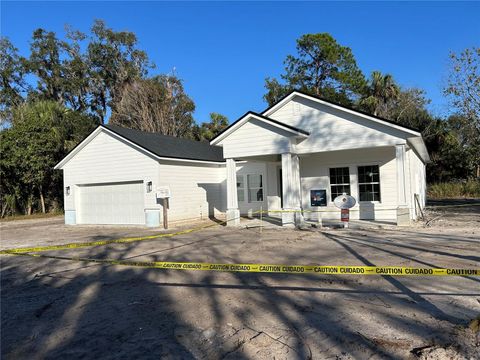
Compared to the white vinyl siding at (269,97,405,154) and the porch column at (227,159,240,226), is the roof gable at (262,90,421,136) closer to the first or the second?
the white vinyl siding at (269,97,405,154)

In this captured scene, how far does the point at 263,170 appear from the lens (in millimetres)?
19391

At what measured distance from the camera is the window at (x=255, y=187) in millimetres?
Answer: 19609

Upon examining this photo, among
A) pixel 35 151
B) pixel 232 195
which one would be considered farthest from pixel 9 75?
pixel 232 195

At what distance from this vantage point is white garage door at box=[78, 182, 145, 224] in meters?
18.5

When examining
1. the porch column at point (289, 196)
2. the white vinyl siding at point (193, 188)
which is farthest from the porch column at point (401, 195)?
the white vinyl siding at point (193, 188)

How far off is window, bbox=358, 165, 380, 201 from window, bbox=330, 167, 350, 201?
558mm

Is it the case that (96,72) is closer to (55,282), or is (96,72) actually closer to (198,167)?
(198,167)

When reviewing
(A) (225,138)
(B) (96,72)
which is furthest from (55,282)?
(B) (96,72)

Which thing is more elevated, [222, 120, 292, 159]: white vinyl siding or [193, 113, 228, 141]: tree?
[193, 113, 228, 141]: tree

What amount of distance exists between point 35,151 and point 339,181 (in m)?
21.0

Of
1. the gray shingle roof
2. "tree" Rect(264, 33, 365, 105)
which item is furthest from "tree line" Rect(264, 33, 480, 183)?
the gray shingle roof

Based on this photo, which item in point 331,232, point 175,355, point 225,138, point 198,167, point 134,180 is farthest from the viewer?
point 198,167

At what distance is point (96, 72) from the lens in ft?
151

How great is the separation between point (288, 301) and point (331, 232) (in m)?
7.89
